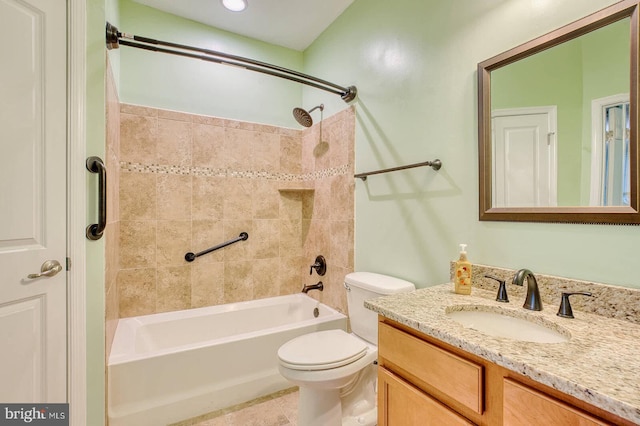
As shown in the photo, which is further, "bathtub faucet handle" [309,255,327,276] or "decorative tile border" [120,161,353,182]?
"bathtub faucet handle" [309,255,327,276]

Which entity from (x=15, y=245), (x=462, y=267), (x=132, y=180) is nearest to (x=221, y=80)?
(x=132, y=180)

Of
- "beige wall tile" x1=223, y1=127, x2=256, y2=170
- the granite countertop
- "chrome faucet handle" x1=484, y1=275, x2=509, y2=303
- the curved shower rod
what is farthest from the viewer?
"beige wall tile" x1=223, y1=127, x2=256, y2=170

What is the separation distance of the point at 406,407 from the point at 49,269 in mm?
1439

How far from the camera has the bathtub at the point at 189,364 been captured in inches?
59.7

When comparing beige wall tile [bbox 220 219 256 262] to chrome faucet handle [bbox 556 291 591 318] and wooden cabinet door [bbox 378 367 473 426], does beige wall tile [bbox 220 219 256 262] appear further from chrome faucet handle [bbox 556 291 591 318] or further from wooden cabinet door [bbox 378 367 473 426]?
chrome faucet handle [bbox 556 291 591 318]

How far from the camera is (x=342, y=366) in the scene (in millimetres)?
1300

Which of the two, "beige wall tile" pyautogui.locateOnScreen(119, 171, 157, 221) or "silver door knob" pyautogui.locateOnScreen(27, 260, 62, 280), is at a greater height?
"beige wall tile" pyautogui.locateOnScreen(119, 171, 157, 221)

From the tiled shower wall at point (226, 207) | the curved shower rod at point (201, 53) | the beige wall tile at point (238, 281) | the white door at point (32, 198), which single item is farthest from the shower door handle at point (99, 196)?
the beige wall tile at point (238, 281)

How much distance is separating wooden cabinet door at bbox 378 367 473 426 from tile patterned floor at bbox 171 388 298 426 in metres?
0.90

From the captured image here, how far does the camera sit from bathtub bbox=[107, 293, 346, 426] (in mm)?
1517

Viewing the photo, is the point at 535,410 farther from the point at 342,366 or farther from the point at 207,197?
the point at 207,197

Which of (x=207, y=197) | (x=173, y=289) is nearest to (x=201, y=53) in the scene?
(x=207, y=197)

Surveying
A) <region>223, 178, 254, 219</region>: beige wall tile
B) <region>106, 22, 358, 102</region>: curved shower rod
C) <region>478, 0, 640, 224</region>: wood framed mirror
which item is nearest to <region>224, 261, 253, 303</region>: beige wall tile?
<region>223, 178, 254, 219</region>: beige wall tile

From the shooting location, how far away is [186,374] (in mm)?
1634
